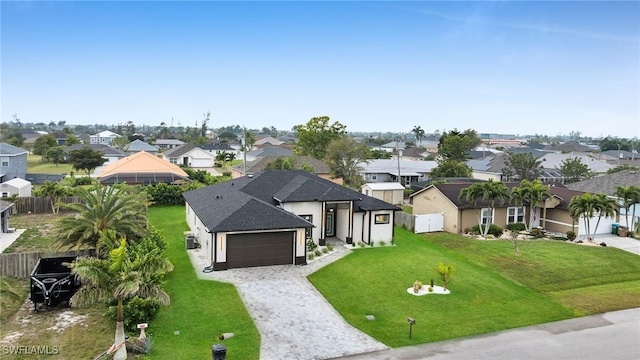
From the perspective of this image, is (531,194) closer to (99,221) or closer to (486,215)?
(486,215)

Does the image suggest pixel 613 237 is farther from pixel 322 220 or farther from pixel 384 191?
pixel 322 220

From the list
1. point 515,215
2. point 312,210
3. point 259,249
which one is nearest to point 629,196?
point 515,215

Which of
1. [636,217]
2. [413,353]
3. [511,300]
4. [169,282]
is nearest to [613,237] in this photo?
[636,217]

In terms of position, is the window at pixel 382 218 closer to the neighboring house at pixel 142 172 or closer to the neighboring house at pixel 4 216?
the neighboring house at pixel 4 216

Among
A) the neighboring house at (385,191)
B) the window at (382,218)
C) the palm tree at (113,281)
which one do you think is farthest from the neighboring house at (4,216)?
the neighboring house at (385,191)

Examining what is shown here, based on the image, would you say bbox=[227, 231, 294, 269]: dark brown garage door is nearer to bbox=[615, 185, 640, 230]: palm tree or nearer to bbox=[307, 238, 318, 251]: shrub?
bbox=[307, 238, 318, 251]: shrub

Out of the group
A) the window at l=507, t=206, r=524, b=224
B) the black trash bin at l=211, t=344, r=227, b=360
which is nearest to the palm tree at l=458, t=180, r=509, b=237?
the window at l=507, t=206, r=524, b=224

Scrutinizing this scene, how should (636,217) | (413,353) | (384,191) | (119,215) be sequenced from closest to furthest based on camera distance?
(413,353)
(119,215)
(636,217)
(384,191)
